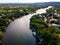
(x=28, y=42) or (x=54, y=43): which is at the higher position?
(x=54, y=43)

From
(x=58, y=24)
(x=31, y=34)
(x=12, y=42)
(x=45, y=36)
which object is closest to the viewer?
(x=45, y=36)

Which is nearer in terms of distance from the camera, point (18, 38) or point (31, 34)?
point (18, 38)

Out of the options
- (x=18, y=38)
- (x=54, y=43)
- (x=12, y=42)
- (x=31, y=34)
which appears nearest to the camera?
(x=54, y=43)

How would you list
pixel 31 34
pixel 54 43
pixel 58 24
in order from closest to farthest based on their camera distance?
pixel 54 43 < pixel 31 34 < pixel 58 24

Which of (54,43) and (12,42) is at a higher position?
(54,43)

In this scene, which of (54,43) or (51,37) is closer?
(54,43)

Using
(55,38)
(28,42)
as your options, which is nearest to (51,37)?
(55,38)

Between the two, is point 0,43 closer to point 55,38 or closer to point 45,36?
point 45,36

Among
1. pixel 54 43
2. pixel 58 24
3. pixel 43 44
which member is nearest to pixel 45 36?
pixel 43 44

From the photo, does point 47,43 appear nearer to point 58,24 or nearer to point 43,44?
point 43,44
